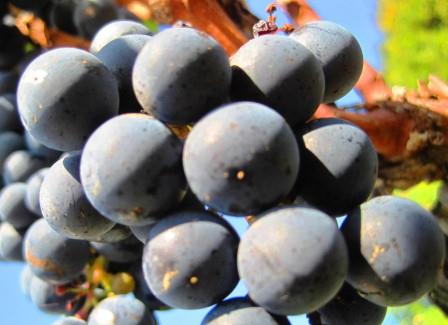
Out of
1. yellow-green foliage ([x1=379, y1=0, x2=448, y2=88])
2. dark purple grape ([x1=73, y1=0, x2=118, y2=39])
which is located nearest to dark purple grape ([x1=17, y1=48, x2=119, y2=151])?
dark purple grape ([x1=73, y1=0, x2=118, y2=39])

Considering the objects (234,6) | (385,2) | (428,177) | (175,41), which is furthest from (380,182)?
(385,2)

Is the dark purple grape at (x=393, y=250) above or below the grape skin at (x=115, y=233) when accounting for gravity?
above

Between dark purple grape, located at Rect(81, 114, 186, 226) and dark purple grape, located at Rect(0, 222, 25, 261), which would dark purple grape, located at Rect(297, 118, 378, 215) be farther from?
dark purple grape, located at Rect(0, 222, 25, 261)

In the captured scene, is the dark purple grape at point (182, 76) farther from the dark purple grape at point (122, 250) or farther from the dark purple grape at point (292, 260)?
the dark purple grape at point (122, 250)

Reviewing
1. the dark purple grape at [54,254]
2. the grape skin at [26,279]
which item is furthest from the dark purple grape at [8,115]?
the dark purple grape at [54,254]

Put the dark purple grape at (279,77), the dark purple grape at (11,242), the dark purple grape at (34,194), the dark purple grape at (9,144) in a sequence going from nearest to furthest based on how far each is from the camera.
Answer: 1. the dark purple grape at (279,77)
2. the dark purple grape at (34,194)
3. the dark purple grape at (11,242)
4. the dark purple grape at (9,144)

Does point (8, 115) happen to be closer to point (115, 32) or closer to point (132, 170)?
point (115, 32)
